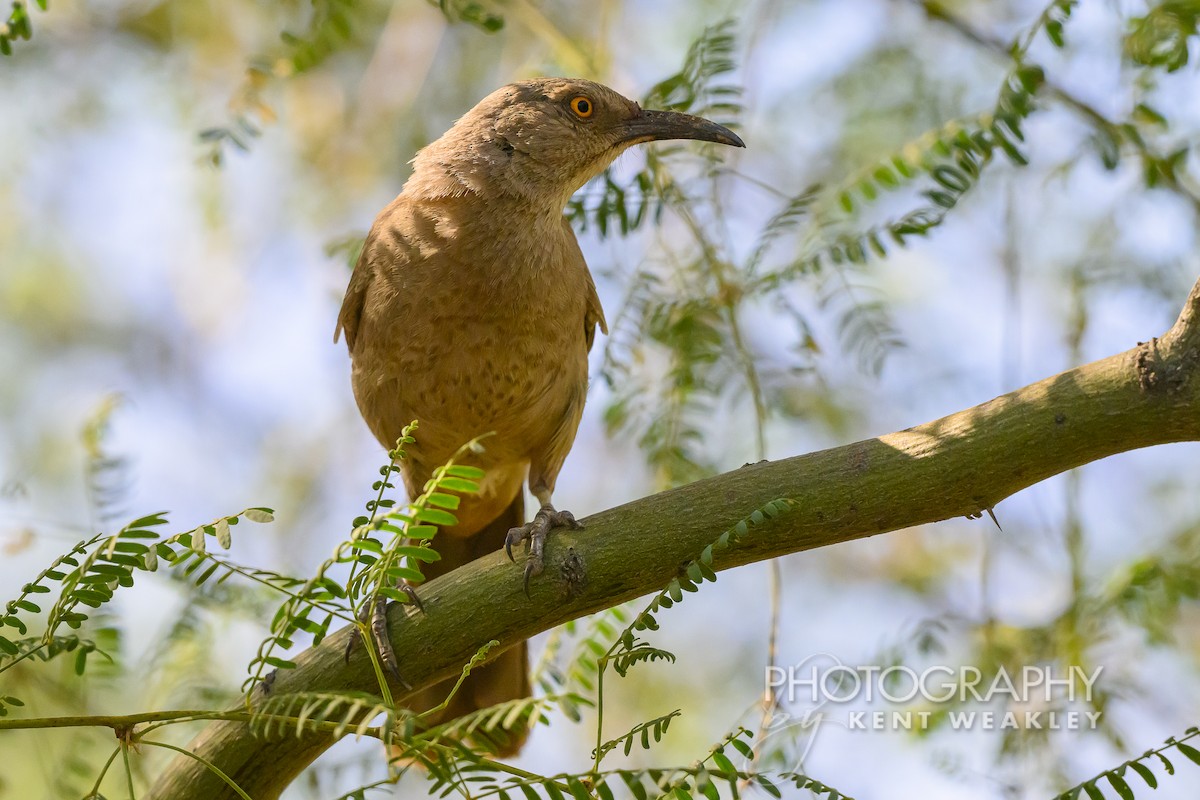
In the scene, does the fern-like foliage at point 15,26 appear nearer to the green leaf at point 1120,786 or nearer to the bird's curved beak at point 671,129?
the bird's curved beak at point 671,129

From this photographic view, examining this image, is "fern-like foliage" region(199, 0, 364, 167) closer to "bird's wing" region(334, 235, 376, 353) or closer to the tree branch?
"bird's wing" region(334, 235, 376, 353)

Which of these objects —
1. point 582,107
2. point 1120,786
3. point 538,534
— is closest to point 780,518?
point 538,534

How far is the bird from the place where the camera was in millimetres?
4203

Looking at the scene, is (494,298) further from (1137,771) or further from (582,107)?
(1137,771)

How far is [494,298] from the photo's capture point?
4.19 meters

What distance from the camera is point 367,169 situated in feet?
23.8

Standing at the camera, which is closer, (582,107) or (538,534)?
(538,534)

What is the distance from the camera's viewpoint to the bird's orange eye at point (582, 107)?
464 cm

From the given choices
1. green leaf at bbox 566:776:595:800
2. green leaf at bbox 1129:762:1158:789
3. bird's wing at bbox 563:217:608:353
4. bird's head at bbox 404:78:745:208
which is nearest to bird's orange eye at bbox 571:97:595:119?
bird's head at bbox 404:78:745:208

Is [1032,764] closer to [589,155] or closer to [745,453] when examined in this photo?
[745,453]

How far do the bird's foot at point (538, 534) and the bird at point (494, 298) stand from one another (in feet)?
0.79

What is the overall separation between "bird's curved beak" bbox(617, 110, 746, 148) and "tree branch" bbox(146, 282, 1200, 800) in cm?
160

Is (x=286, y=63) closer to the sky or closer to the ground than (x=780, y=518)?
closer to the sky

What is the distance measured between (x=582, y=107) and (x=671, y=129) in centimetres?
40
